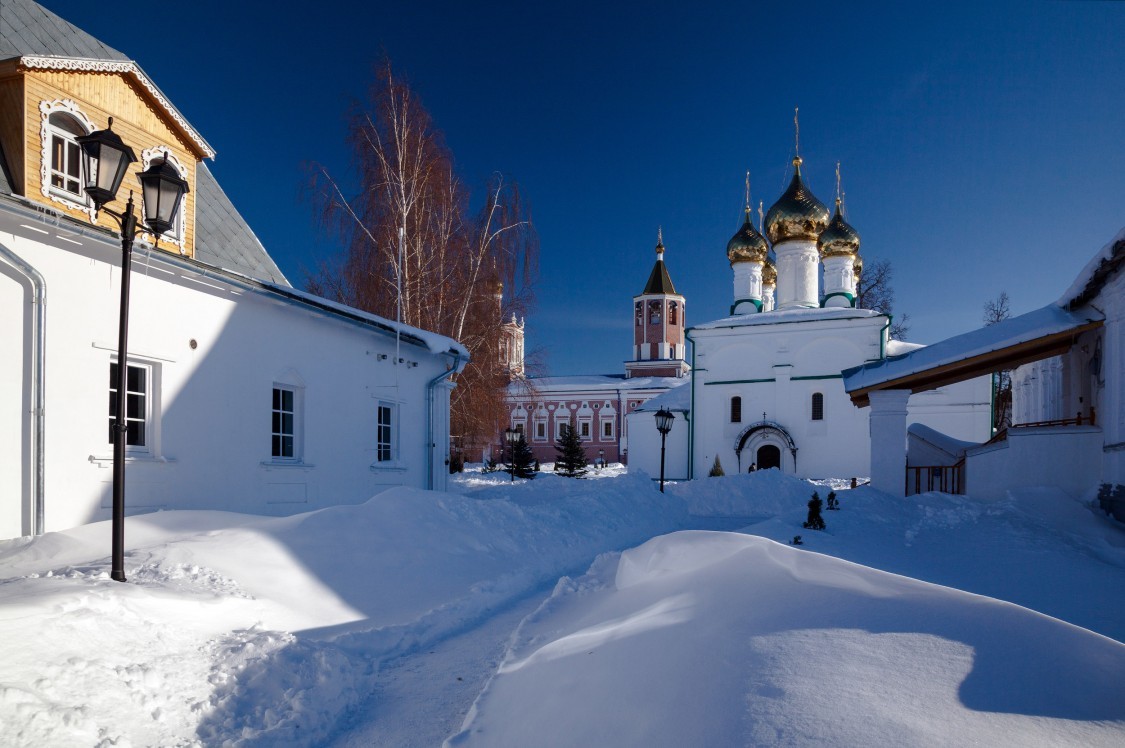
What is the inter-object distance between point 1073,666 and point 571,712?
181 cm

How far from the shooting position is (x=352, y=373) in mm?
10438

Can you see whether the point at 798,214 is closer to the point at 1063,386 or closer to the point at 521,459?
the point at 521,459

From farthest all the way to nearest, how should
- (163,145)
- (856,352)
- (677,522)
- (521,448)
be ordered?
(521,448)
(856,352)
(677,522)
(163,145)

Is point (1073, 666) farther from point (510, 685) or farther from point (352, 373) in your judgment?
point (352, 373)

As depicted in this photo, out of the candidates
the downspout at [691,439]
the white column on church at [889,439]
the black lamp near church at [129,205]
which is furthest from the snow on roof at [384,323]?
the downspout at [691,439]

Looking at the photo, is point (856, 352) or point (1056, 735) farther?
point (856, 352)

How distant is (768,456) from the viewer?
2869 cm

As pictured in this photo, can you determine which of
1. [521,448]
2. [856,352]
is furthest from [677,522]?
[521,448]

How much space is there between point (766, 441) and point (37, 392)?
25.9m

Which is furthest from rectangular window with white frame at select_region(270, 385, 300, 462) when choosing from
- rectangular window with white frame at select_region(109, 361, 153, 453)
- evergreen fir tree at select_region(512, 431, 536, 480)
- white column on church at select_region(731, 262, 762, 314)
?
white column on church at select_region(731, 262, 762, 314)

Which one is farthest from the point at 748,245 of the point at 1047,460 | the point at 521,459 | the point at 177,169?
the point at 177,169

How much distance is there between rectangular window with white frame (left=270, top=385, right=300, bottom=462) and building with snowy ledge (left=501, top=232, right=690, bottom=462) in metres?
38.2

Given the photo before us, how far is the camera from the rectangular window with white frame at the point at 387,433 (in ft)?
37.0

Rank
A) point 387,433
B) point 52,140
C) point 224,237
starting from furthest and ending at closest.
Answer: point 387,433, point 224,237, point 52,140
